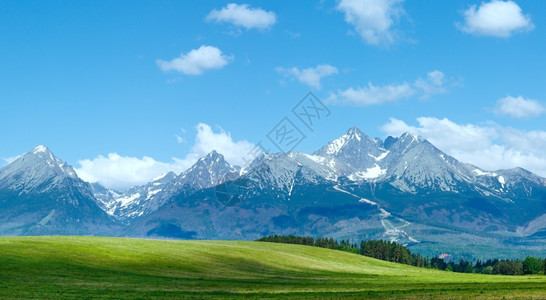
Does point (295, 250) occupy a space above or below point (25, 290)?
above

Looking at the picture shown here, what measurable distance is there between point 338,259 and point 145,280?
108m

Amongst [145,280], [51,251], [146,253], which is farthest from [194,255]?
[145,280]

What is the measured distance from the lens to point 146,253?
11912 cm

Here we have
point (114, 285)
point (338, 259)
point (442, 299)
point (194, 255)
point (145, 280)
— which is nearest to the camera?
point (442, 299)

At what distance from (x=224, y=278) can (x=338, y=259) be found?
93433 millimetres

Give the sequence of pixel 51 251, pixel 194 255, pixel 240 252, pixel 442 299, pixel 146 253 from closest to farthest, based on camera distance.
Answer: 1. pixel 442 299
2. pixel 51 251
3. pixel 146 253
4. pixel 194 255
5. pixel 240 252

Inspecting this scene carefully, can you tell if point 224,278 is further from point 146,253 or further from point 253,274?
point 146,253

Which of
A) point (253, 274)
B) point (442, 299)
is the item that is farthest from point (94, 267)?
point (442, 299)

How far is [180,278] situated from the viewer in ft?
294

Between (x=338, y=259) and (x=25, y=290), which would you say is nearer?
(x=25, y=290)

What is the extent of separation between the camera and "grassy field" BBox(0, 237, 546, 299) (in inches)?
2621

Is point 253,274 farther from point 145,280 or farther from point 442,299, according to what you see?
point 442,299

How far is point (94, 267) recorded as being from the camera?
9519 centimetres

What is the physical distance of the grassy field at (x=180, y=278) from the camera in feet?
218
